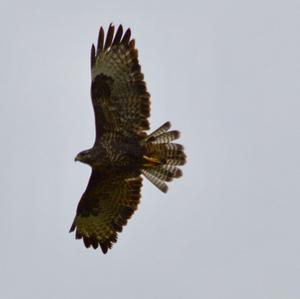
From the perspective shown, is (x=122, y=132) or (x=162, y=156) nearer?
(x=122, y=132)

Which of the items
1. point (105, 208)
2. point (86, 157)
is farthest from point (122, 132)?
point (105, 208)

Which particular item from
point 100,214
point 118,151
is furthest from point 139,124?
point 100,214

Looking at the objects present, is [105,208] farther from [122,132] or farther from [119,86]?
[119,86]

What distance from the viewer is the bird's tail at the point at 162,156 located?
18484 millimetres

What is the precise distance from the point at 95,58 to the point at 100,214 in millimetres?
2745

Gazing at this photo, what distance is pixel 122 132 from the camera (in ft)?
60.1

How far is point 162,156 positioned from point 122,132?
0.81 m

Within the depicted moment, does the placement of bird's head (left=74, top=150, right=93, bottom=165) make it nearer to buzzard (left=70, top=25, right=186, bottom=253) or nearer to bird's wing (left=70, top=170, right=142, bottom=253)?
buzzard (left=70, top=25, right=186, bottom=253)

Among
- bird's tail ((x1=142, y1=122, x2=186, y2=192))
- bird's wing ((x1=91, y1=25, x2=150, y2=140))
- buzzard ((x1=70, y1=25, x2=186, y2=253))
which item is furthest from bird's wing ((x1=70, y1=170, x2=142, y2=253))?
bird's wing ((x1=91, y1=25, x2=150, y2=140))

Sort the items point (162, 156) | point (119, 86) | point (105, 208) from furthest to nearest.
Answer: point (105, 208)
point (162, 156)
point (119, 86)

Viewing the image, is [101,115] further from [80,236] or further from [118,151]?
[80,236]

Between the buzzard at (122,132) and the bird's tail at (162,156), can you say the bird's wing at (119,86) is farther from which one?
the bird's tail at (162,156)

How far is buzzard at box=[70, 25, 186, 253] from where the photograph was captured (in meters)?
18.2

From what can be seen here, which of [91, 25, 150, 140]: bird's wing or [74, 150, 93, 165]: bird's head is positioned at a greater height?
[91, 25, 150, 140]: bird's wing
